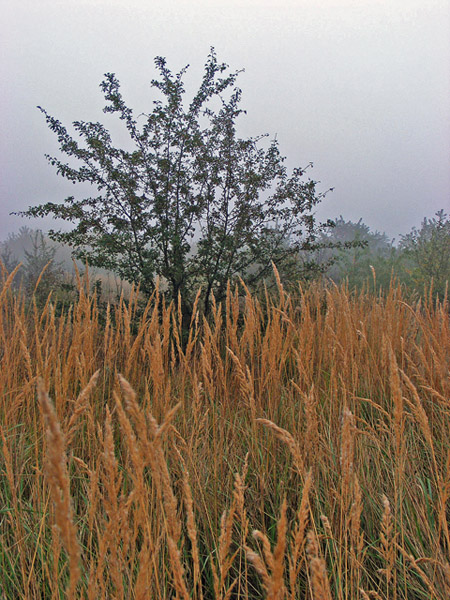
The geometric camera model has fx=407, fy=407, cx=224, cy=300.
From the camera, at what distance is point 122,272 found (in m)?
4.52

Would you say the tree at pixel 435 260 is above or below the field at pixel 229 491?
above

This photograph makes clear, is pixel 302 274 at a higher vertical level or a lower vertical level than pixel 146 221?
lower

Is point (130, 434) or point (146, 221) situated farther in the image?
point (146, 221)

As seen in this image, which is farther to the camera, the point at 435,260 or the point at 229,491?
the point at 435,260

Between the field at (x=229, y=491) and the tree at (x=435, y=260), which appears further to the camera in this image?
the tree at (x=435, y=260)

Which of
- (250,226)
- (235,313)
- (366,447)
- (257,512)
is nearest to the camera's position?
(257,512)

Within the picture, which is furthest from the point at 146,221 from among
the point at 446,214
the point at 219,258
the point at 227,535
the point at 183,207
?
the point at 446,214

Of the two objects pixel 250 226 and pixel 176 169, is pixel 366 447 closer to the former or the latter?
pixel 250 226

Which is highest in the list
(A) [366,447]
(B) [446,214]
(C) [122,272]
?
(B) [446,214]

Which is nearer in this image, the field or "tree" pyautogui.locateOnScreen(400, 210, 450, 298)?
the field

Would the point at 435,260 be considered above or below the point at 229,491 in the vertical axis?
above

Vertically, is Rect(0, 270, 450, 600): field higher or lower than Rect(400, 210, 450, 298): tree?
lower

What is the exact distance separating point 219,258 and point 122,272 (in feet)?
3.64

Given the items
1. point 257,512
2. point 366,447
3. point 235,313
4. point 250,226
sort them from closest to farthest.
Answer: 1. point 257,512
2. point 235,313
3. point 366,447
4. point 250,226
